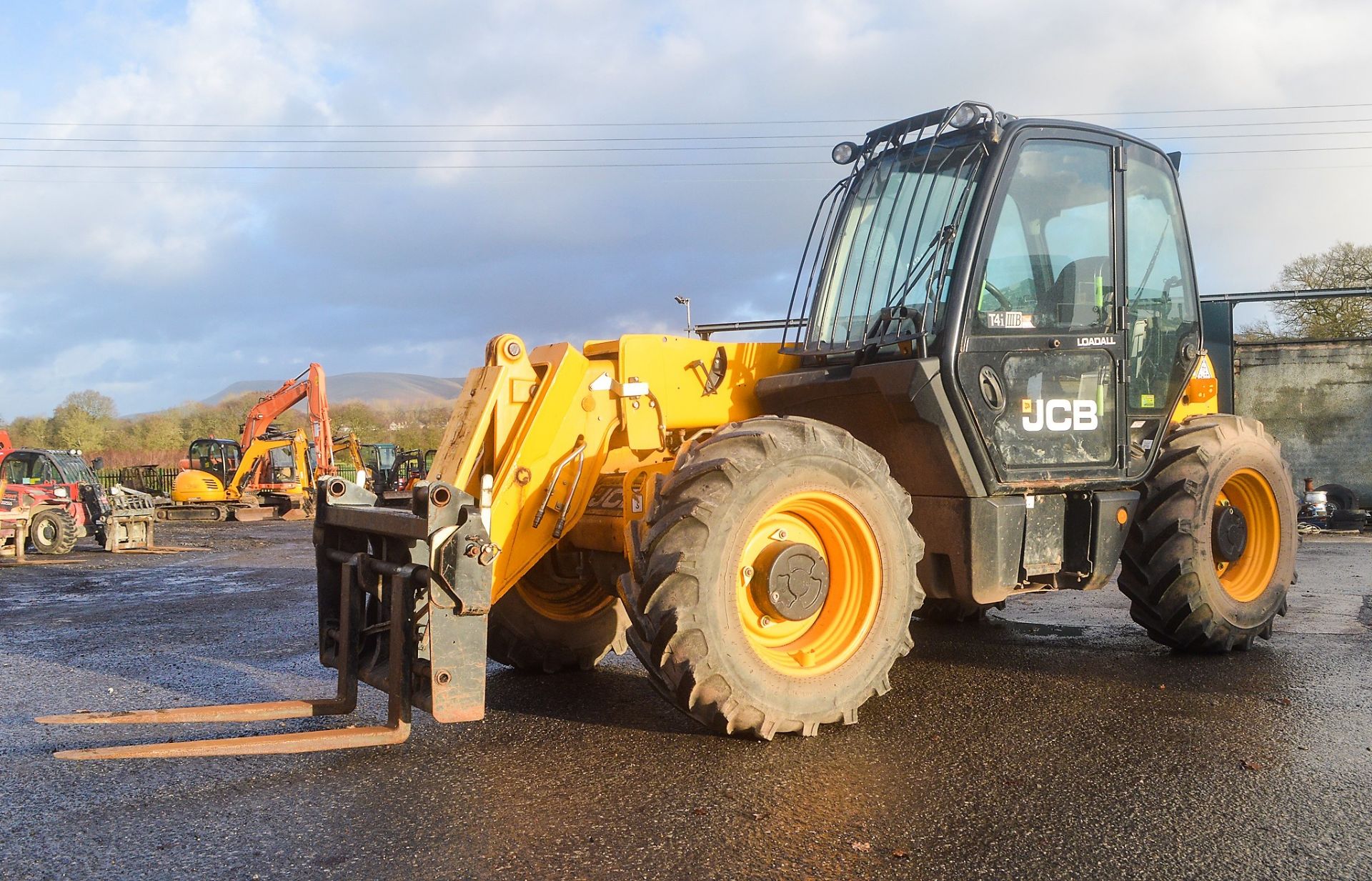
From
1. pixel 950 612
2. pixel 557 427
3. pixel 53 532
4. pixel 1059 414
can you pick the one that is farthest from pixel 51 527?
pixel 1059 414

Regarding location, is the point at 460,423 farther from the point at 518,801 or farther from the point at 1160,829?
the point at 1160,829

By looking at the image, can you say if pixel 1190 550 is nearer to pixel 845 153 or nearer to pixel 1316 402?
pixel 845 153

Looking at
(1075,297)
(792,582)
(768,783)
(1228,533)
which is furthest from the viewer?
(1228,533)

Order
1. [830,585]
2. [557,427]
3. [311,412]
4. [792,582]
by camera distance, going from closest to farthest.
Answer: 1. [792,582]
2. [830,585]
3. [557,427]
4. [311,412]

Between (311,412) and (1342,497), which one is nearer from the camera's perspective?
(1342,497)

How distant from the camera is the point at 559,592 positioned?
6172mm

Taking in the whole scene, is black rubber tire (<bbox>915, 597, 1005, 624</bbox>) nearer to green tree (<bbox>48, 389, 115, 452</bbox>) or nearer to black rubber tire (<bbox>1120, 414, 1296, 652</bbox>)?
black rubber tire (<bbox>1120, 414, 1296, 652</bbox>)

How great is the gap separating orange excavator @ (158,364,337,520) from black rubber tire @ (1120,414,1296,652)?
24562 millimetres

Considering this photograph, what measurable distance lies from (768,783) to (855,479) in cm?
144

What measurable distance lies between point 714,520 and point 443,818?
1.56 m

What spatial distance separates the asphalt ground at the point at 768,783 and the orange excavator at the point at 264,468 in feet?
72.4

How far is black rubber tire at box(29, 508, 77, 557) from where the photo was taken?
18.3 metres

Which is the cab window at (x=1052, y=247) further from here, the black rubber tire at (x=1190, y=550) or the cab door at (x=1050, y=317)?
the black rubber tire at (x=1190, y=550)

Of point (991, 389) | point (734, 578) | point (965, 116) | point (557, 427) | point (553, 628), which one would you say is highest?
point (965, 116)
